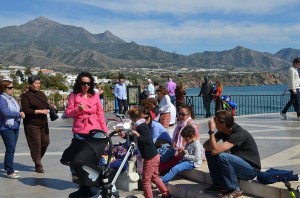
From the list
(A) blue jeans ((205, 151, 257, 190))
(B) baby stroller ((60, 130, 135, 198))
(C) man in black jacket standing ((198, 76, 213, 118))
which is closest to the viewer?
(B) baby stroller ((60, 130, 135, 198))

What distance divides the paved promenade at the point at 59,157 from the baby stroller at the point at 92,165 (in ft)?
4.58

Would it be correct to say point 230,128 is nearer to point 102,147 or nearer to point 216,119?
point 216,119

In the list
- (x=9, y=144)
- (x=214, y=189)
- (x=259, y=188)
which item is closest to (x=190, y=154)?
(x=214, y=189)

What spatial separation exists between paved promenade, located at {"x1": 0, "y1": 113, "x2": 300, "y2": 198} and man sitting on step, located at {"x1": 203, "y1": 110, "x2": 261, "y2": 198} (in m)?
1.45

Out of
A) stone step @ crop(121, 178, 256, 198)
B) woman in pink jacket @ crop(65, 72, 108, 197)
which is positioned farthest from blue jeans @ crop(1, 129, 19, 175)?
stone step @ crop(121, 178, 256, 198)

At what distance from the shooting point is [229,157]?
5.55 m

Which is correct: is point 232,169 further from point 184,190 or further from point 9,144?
point 9,144

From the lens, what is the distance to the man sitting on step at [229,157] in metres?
5.54

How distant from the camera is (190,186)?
6.36 m

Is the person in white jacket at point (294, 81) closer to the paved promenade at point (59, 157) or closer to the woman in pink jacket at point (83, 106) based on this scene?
the paved promenade at point (59, 157)

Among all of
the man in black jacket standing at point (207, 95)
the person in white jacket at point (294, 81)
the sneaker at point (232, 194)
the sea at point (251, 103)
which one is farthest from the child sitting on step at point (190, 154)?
the man in black jacket standing at point (207, 95)

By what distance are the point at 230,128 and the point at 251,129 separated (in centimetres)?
699

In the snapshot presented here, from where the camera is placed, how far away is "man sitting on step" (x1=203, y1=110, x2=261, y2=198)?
5535 mm

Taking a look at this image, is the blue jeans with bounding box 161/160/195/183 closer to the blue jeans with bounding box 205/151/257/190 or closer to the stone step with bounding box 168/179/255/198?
the stone step with bounding box 168/179/255/198
